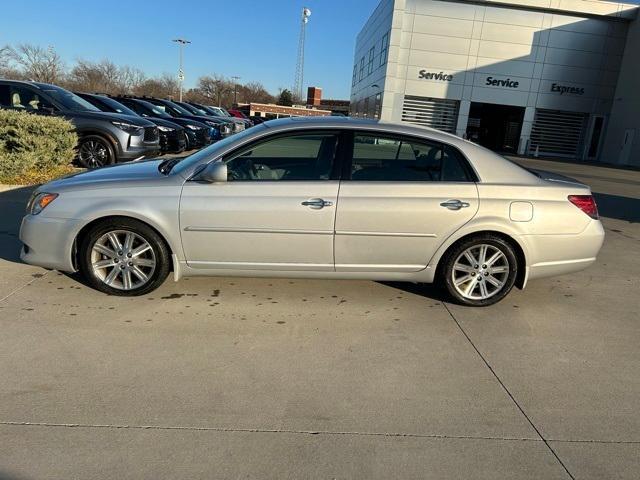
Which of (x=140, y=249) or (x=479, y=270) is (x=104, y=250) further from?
(x=479, y=270)

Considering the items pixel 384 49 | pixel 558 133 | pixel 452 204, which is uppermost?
pixel 384 49

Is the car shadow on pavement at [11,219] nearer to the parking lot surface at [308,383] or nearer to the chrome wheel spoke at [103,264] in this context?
the parking lot surface at [308,383]

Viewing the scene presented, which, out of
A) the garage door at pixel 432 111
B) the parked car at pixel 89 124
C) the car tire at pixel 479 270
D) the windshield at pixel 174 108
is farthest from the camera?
the garage door at pixel 432 111

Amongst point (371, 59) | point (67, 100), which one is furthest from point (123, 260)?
point (371, 59)

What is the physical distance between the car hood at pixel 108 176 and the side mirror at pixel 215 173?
45 centimetres

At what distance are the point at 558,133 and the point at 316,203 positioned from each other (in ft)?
123

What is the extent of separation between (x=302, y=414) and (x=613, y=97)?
39549 millimetres

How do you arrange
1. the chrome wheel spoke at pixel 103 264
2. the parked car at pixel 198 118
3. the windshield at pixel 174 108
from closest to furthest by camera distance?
the chrome wheel spoke at pixel 103 264 → the parked car at pixel 198 118 → the windshield at pixel 174 108

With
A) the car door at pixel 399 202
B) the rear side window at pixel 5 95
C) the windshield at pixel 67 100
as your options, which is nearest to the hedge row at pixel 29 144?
the windshield at pixel 67 100

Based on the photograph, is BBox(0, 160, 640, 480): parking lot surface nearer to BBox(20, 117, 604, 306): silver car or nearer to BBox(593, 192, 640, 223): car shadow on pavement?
BBox(20, 117, 604, 306): silver car

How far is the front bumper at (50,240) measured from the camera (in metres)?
4.14

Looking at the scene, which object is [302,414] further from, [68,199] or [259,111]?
[259,111]

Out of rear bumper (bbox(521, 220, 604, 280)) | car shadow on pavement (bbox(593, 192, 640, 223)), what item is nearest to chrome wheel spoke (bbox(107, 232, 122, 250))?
rear bumper (bbox(521, 220, 604, 280))

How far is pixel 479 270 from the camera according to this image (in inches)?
175
